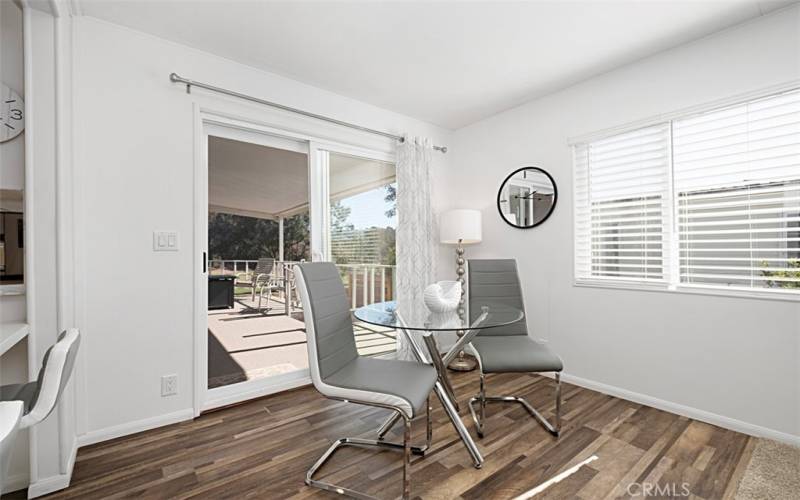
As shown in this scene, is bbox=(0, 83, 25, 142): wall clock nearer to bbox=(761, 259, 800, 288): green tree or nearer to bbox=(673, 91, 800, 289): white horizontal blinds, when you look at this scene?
bbox=(673, 91, 800, 289): white horizontal blinds

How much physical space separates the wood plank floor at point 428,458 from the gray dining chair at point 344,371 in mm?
158

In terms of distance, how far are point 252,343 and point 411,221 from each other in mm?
1877

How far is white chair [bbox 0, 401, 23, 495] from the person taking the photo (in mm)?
662

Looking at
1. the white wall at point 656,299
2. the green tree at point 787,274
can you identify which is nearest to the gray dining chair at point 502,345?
the white wall at point 656,299

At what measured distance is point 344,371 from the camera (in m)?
1.92

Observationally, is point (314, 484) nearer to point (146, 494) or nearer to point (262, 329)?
point (146, 494)

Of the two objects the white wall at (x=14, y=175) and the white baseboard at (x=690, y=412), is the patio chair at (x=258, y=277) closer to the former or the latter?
the white wall at (x=14, y=175)

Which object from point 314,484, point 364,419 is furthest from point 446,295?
point 314,484

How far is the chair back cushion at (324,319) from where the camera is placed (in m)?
1.82

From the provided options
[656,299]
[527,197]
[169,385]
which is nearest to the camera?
[169,385]

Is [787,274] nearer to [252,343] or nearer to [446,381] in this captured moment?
[446,381]

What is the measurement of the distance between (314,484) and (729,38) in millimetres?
3649

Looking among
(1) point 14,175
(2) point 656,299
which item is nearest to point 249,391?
(1) point 14,175

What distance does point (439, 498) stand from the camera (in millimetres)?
1678
